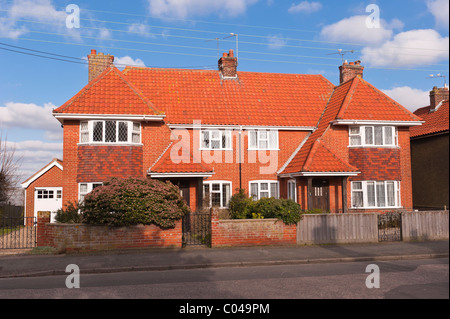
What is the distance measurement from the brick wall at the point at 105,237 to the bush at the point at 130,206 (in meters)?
0.24

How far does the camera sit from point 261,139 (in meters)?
20.9

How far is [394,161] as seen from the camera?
1977cm

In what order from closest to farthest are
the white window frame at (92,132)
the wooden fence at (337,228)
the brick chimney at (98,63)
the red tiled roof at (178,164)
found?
the wooden fence at (337,228), the red tiled roof at (178,164), the white window frame at (92,132), the brick chimney at (98,63)

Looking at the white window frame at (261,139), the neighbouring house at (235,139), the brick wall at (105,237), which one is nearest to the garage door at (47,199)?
the neighbouring house at (235,139)

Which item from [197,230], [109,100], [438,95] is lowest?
[197,230]

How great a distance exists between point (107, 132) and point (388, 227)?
42.9 feet

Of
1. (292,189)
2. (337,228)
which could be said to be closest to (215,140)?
(292,189)

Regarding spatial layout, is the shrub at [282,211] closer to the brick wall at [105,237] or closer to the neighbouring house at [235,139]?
the brick wall at [105,237]

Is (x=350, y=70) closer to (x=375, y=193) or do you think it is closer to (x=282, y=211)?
(x=375, y=193)

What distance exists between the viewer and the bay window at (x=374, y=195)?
19.4m

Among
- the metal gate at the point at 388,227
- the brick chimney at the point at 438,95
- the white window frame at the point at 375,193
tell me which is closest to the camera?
the metal gate at the point at 388,227
